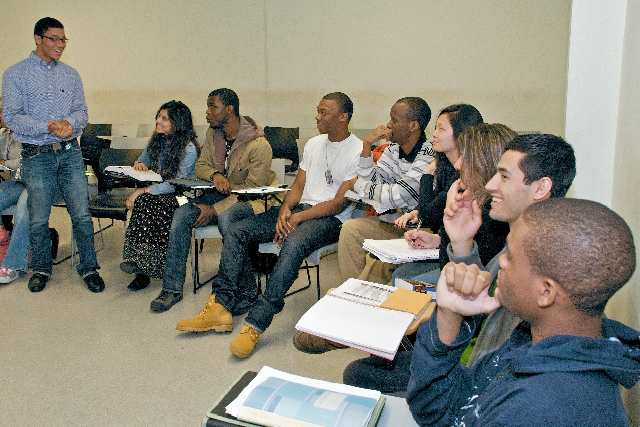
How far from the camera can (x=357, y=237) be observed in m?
2.94

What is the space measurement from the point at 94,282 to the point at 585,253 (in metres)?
3.58

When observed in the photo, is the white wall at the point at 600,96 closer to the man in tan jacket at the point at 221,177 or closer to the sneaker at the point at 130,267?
the man in tan jacket at the point at 221,177

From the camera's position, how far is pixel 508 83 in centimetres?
545

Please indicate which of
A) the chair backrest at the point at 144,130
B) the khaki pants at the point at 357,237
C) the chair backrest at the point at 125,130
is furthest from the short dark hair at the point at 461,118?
the chair backrest at the point at 125,130

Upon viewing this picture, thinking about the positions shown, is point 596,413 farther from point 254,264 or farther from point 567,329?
point 254,264

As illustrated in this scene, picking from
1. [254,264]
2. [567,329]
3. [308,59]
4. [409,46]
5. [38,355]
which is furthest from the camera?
[308,59]

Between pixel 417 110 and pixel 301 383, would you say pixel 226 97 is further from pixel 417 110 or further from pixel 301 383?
pixel 301 383

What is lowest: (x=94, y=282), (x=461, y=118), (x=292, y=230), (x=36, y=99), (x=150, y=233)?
(x=94, y=282)

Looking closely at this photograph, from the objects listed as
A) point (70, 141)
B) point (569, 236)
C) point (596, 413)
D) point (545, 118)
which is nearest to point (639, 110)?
point (569, 236)

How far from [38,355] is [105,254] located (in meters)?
1.84

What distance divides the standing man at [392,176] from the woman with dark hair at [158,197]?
1.37 metres

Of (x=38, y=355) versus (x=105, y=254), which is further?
(x=105, y=254)

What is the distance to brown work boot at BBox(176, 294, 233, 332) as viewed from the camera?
300 cm

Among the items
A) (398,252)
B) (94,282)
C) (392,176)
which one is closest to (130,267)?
(94,282)
